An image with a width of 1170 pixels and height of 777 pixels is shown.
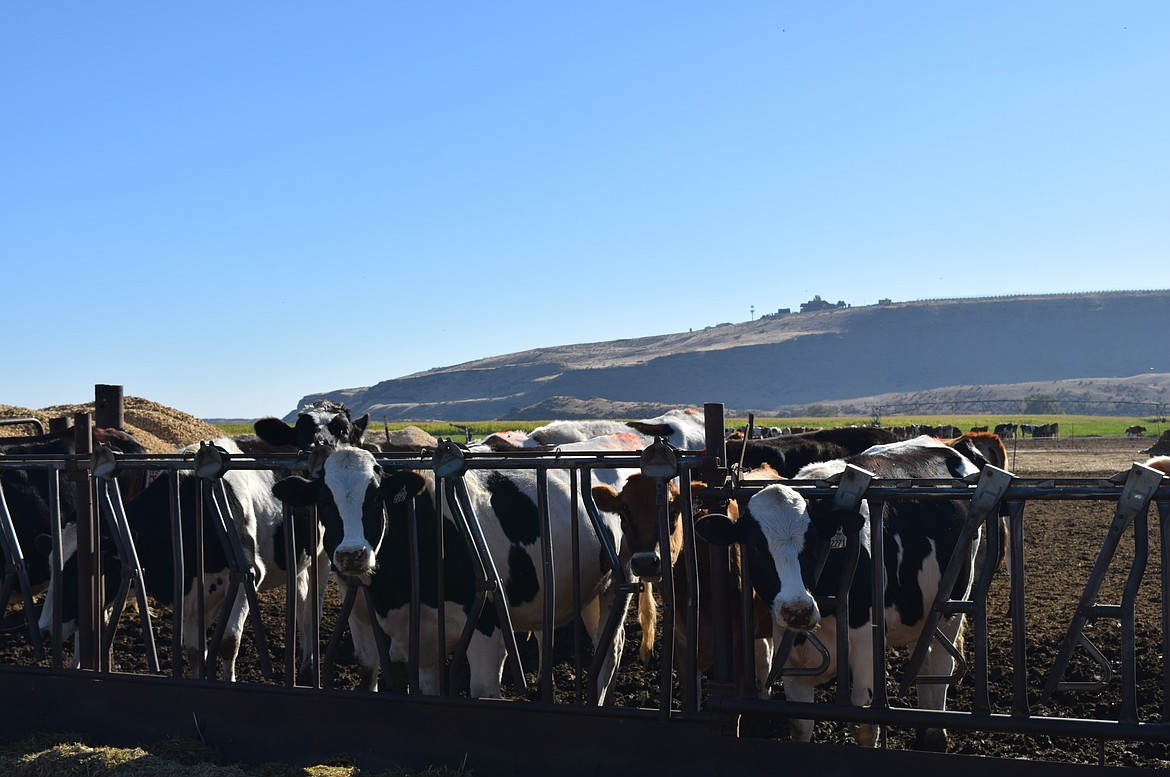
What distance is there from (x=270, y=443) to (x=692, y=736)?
17.9 feet

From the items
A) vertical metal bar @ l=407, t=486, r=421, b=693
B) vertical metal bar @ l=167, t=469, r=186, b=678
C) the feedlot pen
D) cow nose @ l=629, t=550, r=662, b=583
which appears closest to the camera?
the feedlot pen

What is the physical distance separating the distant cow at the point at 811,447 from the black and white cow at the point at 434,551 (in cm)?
465

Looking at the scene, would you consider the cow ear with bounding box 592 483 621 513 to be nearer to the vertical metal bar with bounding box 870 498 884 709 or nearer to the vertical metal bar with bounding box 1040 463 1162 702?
the vertical metal bar with bounding box 870 498 884 709

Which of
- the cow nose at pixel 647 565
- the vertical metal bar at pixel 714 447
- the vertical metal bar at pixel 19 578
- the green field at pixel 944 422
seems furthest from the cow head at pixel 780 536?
the green field at pixel 944 422

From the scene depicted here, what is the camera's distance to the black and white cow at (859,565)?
503 centimetres

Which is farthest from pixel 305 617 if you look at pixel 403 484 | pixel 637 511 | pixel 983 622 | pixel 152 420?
pixel 152 420

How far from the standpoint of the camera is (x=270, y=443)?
9.26m

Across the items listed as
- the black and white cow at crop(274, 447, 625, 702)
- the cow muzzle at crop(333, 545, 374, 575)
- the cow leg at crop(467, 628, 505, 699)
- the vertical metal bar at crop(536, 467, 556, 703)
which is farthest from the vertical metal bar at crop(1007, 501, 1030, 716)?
the cow muzzle at crop(333, 545, 374, 575)

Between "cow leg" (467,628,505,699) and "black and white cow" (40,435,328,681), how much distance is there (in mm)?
1793

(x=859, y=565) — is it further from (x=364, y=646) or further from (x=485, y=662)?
(x=364, y=646)

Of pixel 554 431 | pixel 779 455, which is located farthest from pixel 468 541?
pixel 779 455

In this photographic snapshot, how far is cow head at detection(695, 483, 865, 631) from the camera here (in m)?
4.99

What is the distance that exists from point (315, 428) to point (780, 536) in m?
4.78

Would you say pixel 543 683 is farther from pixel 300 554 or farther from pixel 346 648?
pixel 346 648
